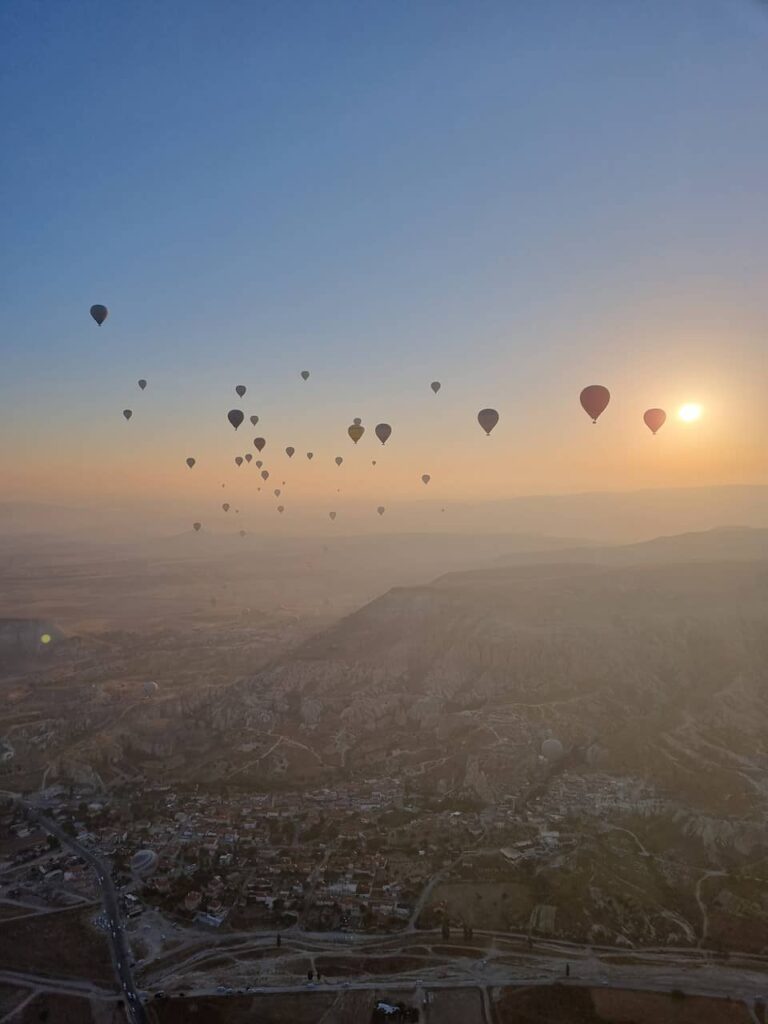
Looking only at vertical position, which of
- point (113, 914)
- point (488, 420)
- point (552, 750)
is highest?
point (488, 420)

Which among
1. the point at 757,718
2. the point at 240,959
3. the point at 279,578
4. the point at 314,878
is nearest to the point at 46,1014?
the point at 240,959

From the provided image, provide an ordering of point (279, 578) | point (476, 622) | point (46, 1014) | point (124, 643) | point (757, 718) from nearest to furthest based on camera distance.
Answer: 1. point (46, 1014)
2. point (757, 718)
3. point (476, 622)
4. point (124, 643)
5. point (279, 578)

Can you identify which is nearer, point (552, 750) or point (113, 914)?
point (113, 914)

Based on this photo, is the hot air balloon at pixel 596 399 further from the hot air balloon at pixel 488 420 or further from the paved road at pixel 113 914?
the paved road at pixel 113 914

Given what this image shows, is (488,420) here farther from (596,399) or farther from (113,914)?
(113,914)

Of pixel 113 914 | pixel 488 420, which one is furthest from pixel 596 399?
pixel 113 914

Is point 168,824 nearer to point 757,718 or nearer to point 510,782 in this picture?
point 510,782

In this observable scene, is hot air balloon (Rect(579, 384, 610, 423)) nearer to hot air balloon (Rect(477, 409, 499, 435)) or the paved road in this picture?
hot air balloon (Rect(477, 409, 499, 435))
